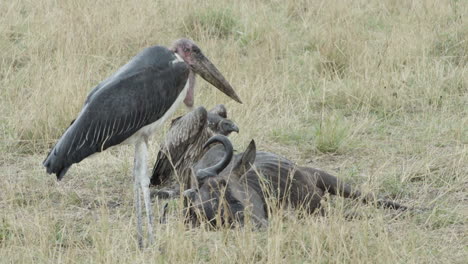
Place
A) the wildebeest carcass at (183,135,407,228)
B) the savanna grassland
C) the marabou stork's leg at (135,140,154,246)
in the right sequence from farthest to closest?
the wildebeest carcass at (183,135,407,228) → the marabou stork's leg at (135,140,154,246) → the savanna grassland

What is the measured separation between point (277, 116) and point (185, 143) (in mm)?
1222

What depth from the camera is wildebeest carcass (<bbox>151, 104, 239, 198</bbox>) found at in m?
5.84

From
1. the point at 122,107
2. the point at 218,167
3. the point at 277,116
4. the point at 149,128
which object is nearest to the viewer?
the point at 122,107

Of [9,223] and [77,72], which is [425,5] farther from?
[9,223]

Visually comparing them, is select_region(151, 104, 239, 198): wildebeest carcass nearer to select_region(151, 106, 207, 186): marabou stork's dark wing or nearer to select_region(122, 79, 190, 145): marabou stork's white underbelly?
select_region(151, 106, 207, 186): marabou stork's dark wing

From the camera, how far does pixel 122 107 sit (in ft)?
15.9

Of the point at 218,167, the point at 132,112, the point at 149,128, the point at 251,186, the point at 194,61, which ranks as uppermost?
the point at 194,61

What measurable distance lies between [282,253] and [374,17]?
5390 millimetres

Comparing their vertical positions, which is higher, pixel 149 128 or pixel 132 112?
pixel 132 112

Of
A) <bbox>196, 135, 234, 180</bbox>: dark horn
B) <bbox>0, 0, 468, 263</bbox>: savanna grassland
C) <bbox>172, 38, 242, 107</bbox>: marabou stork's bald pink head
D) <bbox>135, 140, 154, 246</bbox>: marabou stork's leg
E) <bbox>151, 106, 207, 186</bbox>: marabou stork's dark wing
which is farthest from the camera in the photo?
<bbox>151, 106, 207, 186</bbox>: marabou stork's dark wing

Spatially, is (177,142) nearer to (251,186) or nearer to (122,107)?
(251,186)

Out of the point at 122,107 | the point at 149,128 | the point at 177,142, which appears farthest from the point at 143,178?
the point at 177,142

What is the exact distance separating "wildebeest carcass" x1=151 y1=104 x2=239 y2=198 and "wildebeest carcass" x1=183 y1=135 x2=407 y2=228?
30 cm

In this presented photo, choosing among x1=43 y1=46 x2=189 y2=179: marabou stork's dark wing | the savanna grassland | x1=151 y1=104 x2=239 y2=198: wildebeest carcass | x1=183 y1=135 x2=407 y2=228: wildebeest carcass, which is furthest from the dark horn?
Result: x1=151 y1=104 x2=239 y2=198: wildebeest carcass
